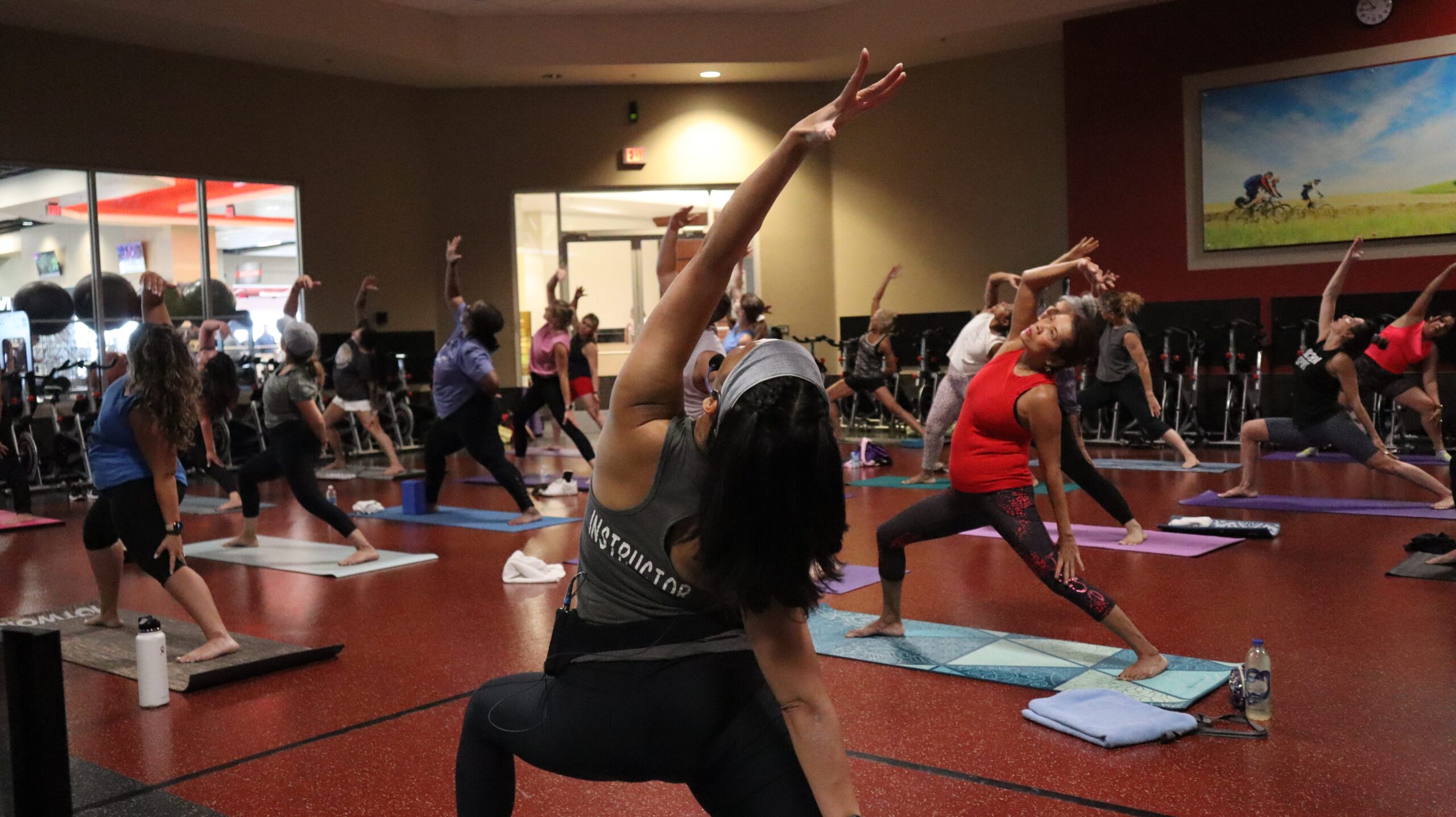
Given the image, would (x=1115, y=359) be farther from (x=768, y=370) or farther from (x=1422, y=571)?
(x=768, y=370)

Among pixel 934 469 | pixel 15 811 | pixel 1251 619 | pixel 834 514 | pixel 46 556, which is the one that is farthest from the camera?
pixel 934 469

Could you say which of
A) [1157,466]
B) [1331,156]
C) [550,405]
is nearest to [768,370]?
[550,405]

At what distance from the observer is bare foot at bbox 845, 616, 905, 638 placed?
4.70 m

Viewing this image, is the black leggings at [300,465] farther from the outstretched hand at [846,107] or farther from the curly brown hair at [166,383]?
the outstretched hand at [846,107]

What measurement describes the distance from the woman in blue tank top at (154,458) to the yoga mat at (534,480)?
524 cm

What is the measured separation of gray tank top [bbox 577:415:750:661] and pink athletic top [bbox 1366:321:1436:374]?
8368 mm

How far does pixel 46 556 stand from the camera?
7305 millimetres

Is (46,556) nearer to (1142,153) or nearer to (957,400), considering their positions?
(957,400)

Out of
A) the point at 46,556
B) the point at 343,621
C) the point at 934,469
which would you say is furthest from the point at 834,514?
the point at 934,469

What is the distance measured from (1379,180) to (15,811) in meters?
12.3

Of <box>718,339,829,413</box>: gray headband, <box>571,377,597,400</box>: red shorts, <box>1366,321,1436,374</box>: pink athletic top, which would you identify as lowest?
<box>571,377,597,400</box>: red shorts

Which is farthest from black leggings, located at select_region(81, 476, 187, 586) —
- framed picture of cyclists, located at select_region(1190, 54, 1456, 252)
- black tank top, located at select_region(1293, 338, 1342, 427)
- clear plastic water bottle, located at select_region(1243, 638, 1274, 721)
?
framed picture of cyclists, located at select_region(1190, 54, 1456, 252)

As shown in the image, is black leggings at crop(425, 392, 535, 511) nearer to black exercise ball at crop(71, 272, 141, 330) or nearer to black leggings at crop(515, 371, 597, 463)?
black leggings at crop(515, 371, 597, 463)

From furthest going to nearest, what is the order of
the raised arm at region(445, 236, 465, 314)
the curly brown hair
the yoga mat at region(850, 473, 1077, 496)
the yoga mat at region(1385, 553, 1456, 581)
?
the yoga mat at region(850, 473, 1077, 496) < the raised arm at region(445, 236, 465, 314) < the yoga mat at region(1385, 553, 1456, 581) < the curly brown hair
